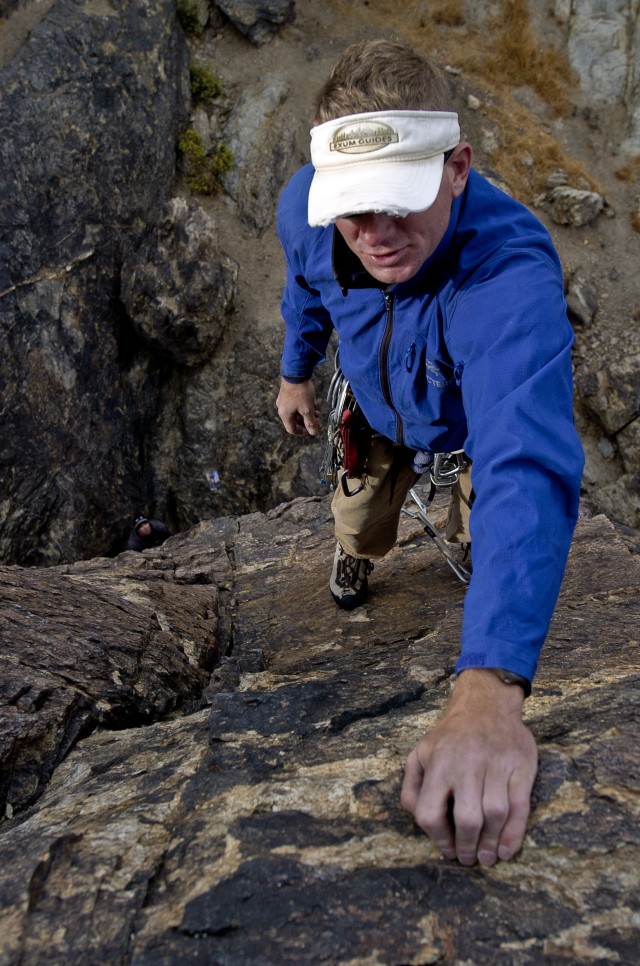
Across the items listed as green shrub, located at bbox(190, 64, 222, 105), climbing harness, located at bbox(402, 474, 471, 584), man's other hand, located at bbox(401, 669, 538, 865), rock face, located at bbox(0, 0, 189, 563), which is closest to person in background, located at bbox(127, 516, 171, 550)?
rock face, located at bbox(0, 0, 189, 563)

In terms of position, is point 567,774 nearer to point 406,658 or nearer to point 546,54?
point 406,658

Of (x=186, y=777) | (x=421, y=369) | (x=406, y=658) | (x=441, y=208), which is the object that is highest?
(x=441, y=208)

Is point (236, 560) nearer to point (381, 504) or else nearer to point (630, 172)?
point (381, 504)

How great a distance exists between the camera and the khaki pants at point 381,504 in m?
4.59

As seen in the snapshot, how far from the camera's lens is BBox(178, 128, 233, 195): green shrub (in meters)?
18.9

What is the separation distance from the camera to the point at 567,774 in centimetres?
228

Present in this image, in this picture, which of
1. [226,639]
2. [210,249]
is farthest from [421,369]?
[210,249]

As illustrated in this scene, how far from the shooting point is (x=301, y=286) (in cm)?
442

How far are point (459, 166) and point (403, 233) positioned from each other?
408 millimetres

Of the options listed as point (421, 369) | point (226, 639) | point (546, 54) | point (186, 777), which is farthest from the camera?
point (546, 54)

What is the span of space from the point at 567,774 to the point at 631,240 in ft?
63.4

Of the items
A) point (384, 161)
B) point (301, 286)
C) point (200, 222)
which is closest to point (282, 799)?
point (384, 161)

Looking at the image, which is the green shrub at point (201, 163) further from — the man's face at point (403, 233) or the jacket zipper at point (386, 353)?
the man's face at point (403, 233)

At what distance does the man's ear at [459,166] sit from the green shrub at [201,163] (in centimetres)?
1783
